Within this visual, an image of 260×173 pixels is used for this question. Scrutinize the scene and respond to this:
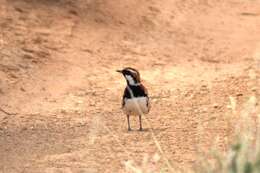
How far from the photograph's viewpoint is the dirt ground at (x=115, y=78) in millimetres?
9781

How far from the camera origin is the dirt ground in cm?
978

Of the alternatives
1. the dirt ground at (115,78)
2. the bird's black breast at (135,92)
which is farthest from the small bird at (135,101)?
the dirt ground at (115,78)

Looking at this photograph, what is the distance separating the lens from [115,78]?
42.6 ft

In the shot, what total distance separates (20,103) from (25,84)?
2.08ft

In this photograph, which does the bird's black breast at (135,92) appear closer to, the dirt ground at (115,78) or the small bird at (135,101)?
the small bird at (135,101)

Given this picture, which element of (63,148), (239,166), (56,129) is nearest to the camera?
(239,166)

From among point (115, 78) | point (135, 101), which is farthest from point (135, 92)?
point (115, 78)

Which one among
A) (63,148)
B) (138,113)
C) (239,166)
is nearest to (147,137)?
(138,113)

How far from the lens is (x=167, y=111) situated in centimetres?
1146

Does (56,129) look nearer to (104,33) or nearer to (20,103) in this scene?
(20,103)

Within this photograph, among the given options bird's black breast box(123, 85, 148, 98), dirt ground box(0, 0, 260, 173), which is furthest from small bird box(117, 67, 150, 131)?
dirt ground box(0, 0, 260, 173)

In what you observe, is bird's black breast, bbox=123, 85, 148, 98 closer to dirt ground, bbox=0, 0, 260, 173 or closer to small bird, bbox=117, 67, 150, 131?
small bird, bbox=117, 67, 150, 131

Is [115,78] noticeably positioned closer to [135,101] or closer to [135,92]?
[135,92]

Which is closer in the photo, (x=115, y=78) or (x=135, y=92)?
(x=135, y=92)
